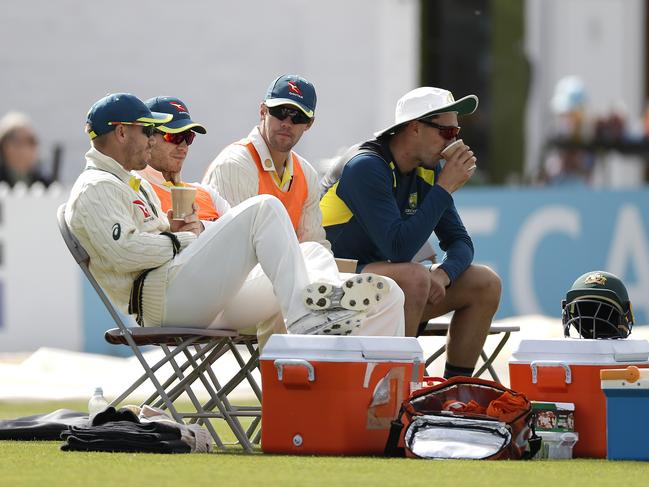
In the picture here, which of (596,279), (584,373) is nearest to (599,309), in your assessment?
(596,279)

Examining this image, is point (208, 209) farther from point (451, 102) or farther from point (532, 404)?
point (532, 404)

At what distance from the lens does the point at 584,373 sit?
19.5 ft

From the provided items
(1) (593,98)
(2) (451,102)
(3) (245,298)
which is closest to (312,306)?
(3) (245,298)

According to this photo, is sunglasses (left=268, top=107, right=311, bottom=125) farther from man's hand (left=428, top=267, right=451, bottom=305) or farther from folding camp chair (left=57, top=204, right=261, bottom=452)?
folding camp chair (left=57, top=204, right=261, bottom=452)

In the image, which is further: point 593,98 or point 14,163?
point 593,98

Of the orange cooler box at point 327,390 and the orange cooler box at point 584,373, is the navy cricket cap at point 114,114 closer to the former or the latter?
the orange cooler box at point 327,390

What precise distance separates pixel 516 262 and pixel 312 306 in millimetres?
7085

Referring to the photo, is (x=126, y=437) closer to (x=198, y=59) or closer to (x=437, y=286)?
(x=437, y=286)

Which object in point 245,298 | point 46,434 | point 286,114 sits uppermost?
point 286,114

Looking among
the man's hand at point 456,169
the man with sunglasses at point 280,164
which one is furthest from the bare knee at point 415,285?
the man with sunglasses at point 280,164

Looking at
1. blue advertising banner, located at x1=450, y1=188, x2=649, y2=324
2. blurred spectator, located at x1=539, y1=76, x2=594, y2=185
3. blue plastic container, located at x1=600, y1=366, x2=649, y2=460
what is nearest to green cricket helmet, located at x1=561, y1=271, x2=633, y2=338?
blue plastic container, located at x1=600, y1=366, x2=649, y2=460

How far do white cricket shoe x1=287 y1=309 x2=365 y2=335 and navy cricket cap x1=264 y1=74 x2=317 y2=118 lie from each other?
140cm

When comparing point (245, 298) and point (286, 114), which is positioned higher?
point (286, 114)

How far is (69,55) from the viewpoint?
62.5ft
